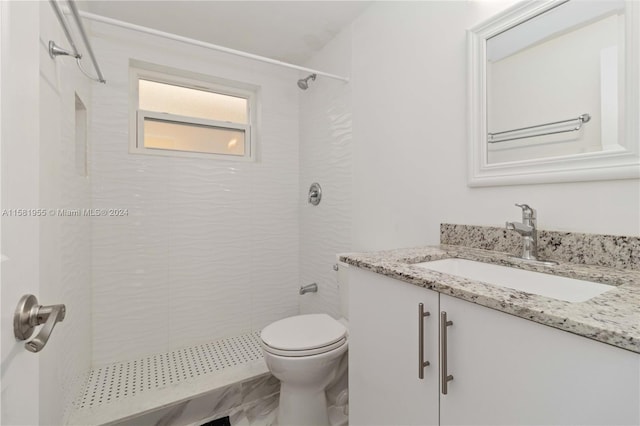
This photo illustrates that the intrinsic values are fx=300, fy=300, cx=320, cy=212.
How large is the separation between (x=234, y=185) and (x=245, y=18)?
1.13m

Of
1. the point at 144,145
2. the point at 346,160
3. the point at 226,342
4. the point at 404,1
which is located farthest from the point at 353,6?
the point at 226,342

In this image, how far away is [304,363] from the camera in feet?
4.50

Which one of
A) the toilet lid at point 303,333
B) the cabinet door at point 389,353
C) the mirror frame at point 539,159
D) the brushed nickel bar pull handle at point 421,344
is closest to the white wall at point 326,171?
the toilet lid at point 303,333

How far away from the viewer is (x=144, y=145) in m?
2.10

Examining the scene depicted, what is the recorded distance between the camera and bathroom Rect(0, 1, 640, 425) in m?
0.92

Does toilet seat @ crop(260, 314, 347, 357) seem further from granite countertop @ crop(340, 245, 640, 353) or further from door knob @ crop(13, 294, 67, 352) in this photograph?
door knob @ crop(13, 294, 67, 352)

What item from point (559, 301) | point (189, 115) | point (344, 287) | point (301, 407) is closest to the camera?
point (559, 301)

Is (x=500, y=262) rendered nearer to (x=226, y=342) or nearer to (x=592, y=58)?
(x=592, y=58)

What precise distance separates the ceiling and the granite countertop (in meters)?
1.62

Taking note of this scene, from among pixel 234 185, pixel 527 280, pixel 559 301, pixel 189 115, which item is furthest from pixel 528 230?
pixel 189 115

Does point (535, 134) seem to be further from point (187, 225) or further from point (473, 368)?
point (187, 225)

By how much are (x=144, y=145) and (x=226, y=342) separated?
1.56 metres

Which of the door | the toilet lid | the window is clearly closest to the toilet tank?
the toilet lid

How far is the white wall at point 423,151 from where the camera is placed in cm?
102
